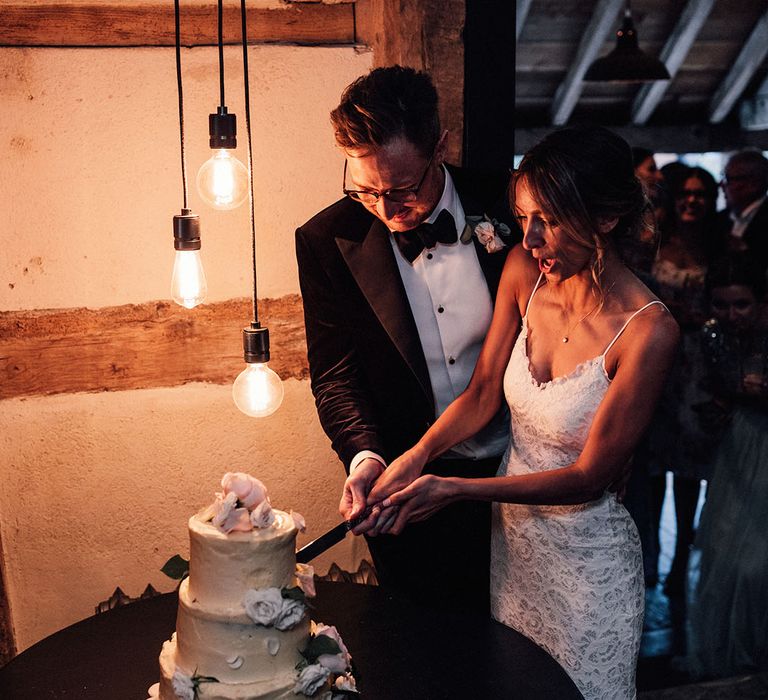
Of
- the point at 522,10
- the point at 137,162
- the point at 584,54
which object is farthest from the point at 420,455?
the point at 584,54

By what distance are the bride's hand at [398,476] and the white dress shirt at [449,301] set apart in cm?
32

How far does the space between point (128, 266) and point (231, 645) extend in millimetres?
1666

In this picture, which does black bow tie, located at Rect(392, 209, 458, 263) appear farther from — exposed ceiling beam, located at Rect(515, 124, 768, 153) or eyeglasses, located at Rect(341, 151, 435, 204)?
exposed ceiling beam, located at Rect(515, 124, 768, 153)

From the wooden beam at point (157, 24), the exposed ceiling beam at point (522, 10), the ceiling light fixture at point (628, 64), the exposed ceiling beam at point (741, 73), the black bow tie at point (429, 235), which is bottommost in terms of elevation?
the black bow tie at point (429, 235)

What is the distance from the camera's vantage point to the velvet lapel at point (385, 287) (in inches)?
110

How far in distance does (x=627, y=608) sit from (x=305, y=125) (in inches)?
72.4

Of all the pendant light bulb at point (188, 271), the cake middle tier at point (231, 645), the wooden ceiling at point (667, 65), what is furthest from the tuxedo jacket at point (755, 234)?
the wooden ceiling at point (667, 65)

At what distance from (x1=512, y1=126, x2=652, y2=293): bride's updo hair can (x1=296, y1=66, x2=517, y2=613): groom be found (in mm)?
373

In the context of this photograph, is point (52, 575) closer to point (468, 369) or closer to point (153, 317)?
point (153, 317)

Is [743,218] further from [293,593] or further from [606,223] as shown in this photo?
[293,593]

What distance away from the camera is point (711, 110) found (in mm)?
11484

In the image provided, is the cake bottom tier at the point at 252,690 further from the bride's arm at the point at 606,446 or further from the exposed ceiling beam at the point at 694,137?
the exposed ceiling beam at the point at 694,137

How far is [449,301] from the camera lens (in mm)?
2861

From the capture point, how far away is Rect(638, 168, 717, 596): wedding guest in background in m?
4.39
